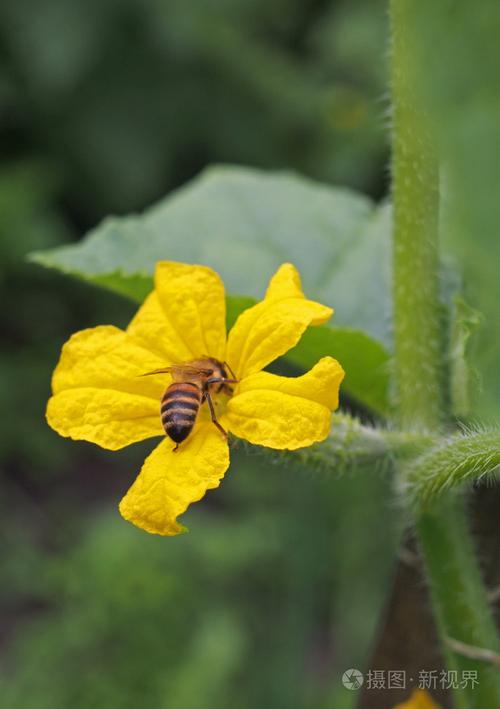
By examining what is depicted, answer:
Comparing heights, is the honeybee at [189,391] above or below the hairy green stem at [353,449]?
above

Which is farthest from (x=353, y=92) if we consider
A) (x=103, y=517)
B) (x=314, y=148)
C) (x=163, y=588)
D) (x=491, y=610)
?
(x=491, y=610)

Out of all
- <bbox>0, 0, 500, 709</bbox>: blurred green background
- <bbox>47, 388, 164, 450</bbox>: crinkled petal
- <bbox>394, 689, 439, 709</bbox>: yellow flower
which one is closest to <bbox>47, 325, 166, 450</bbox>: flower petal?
<bbox>47, 388, 164, 450</bbox>: crinkled petal

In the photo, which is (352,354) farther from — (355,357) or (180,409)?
(180,409)

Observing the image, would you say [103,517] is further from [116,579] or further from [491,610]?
[491,610]

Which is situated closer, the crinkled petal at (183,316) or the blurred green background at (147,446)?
the crinkled petal at (183,316)

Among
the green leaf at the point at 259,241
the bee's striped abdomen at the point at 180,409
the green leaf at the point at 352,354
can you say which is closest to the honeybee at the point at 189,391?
the bee's striped abdomen at the point at 180,409

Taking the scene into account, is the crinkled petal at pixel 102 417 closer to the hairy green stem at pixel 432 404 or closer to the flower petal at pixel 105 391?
the flower petal at pixel 105 391

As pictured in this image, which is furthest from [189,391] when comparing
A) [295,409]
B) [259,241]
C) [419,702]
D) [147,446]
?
[147,446]
